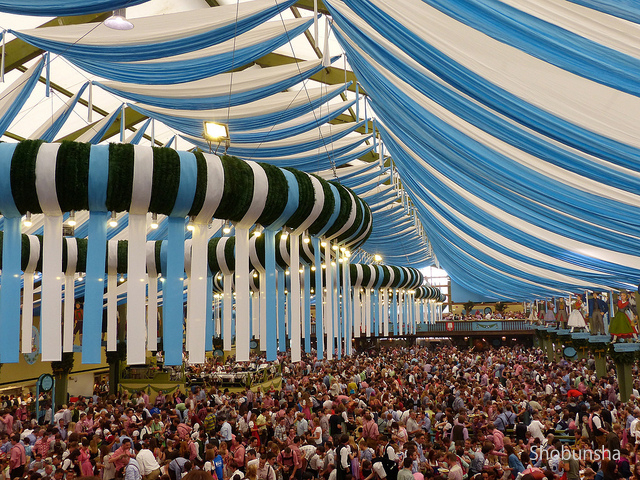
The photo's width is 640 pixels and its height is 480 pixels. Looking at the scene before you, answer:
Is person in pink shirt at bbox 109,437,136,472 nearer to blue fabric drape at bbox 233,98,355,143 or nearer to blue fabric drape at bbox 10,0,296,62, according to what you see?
blue fabric drape at bbox 10,0,296,62

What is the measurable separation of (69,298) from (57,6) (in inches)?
106

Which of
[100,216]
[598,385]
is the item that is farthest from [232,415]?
[598,385]

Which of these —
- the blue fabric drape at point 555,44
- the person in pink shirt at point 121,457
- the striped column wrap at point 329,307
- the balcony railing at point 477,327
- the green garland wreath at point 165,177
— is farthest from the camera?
the balcony railing at point 477,327

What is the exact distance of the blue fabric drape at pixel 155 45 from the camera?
638 centimetres

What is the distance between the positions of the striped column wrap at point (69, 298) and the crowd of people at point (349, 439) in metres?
2.20

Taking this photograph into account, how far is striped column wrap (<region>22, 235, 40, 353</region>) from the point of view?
5.65 m

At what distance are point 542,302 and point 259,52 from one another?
20.2 m

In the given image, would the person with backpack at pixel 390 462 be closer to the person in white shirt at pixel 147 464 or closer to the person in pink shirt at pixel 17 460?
the person in white shirt at pixel 147 464

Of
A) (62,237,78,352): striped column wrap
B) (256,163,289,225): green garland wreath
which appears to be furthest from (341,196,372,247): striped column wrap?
(62,237,78,352): striped column wrap

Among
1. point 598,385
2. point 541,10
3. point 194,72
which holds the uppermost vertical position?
point 194,72

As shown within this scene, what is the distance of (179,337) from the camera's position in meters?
4.25

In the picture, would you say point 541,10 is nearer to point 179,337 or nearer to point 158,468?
point 179,337

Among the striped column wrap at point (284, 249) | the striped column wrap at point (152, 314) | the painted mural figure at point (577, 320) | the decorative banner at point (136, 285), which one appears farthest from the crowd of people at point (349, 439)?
the decorative banner at point (136, 285)

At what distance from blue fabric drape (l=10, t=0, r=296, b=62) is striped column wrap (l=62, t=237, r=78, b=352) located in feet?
Answer: 7.75
